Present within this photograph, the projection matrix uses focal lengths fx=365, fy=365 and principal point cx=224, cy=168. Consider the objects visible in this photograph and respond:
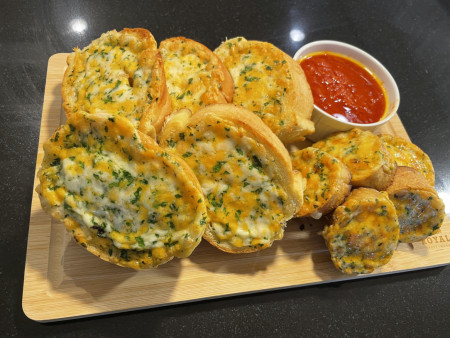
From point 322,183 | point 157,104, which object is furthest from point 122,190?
point 322,183

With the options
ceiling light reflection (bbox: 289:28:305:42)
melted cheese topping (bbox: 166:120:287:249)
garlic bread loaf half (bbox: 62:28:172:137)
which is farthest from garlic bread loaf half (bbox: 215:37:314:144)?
ceiling light reflection (bbox: 289:28:305:42)

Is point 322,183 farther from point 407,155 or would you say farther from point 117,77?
point 117,77

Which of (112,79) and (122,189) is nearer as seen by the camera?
(122,189)

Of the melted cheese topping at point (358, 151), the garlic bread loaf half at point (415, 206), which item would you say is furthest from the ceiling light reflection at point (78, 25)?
the garlic bread loaf half at point (415, 206)

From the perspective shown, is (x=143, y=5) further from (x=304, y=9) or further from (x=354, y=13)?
(x=354, y=13)

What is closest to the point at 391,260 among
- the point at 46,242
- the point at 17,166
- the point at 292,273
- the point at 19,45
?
the point at 292,273
